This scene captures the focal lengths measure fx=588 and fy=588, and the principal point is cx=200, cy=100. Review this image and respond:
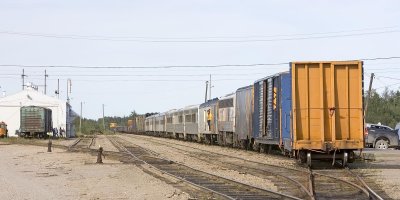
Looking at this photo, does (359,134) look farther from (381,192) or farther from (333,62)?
(381,192)

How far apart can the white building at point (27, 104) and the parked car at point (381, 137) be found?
51832mm

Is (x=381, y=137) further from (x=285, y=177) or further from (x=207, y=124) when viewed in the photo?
(x=285, y=177)

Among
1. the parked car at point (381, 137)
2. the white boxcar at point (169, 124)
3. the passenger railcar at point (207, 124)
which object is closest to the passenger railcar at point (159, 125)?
the white boxcar at point (169, 124)

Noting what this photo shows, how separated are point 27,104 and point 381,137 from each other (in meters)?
56.8

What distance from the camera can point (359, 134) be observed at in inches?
751

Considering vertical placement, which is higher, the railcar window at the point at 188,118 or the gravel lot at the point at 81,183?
the railcar window at the point at 188,118

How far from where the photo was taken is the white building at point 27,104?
7975cm

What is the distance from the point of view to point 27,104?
81.4 m

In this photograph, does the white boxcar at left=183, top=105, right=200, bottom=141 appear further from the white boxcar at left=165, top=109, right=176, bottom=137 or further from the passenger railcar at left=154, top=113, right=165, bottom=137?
the passenger railcar at left=154, top=113, right=165, bottom=137

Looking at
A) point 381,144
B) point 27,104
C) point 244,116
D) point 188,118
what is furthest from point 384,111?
point 244,116

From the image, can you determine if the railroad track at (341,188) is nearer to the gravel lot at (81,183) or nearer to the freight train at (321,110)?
the freight train at (321,110)

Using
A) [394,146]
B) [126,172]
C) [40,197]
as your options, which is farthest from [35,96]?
[40,197]

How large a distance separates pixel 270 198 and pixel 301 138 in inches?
284

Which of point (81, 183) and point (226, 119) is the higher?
point (226, 119)
